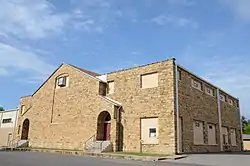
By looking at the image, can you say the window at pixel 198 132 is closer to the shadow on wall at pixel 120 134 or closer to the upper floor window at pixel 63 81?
the shadow on wall at pixel 120 134

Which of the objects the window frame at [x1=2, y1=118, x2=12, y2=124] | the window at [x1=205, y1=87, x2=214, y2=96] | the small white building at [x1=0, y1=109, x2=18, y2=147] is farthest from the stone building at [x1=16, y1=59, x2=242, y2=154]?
the window frame at [x1=2, y1=118, x2=12, y2=124]

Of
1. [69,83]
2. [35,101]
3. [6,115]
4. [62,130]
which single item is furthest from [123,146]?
[6,115]

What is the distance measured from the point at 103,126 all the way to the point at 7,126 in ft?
73.6

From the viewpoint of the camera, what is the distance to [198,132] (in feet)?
72.9

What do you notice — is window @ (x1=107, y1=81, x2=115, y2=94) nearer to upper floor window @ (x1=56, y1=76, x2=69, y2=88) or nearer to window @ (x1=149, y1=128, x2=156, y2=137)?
window @ (x1=149, y1=128, x2=156, y2=137)

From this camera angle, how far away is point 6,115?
131 ft

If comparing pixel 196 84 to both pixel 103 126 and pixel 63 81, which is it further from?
pixel 63 81

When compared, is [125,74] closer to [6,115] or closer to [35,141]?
[35,141]

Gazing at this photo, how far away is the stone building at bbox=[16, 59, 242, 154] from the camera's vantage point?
64.3 feet

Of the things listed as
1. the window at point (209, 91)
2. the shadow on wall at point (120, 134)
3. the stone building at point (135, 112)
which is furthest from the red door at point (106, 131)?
the window at point (209, 91)

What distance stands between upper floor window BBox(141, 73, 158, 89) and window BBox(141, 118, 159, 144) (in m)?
2.65

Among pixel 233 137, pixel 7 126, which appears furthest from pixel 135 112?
pixel 7 126

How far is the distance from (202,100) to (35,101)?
1872 cm

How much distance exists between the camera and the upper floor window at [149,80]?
20.6 m
